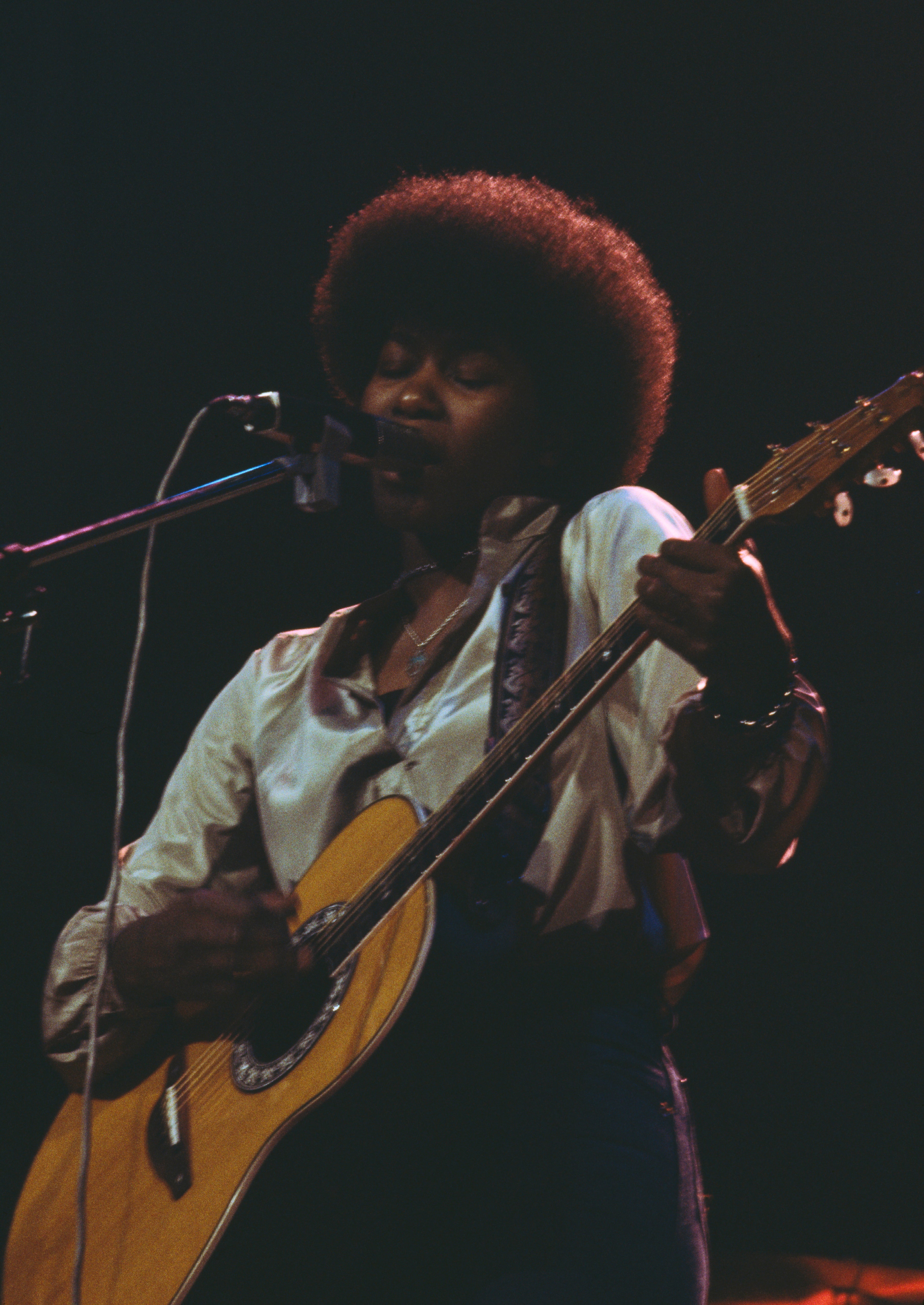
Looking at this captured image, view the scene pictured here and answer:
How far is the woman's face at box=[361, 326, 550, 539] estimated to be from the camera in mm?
2143

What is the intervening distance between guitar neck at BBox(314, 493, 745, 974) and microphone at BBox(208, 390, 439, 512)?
0.44 m

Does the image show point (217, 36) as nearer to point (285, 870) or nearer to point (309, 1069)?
point (285, 870)

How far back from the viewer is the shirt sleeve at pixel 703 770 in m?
1.42

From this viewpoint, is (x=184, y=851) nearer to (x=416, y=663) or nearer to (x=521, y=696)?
(x=416, y=663)

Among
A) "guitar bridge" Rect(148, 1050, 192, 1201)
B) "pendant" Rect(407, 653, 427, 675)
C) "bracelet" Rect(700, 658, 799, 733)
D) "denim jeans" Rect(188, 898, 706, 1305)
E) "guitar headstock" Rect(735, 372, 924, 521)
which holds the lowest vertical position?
"denim jeans" Rect(188, 898, 706, 1305)

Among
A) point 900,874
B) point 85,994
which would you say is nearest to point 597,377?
point 900,874

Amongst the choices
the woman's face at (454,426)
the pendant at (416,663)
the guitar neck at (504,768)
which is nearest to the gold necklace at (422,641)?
the pendant at (416,663)

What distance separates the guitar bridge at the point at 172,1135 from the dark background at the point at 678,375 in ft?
4.15

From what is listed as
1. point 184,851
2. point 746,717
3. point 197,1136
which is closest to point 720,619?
point 746,717

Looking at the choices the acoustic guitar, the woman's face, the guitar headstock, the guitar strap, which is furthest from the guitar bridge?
the guitar headstock

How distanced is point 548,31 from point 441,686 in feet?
7.65

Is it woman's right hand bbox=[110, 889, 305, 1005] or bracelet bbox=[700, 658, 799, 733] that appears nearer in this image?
bracelet bbox=[700, 658, 799, 733]

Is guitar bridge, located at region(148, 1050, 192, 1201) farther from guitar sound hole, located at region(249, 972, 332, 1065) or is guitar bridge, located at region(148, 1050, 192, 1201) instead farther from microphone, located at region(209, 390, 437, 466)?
microphone, located at region(209, 390, 437, 466)

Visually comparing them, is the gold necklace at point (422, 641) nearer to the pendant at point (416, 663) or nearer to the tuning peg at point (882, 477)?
the pendant at point (416, 663)
